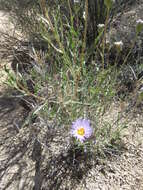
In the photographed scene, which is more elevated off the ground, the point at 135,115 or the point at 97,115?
the point at 97,115

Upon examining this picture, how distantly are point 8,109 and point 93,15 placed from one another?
3.09 feet

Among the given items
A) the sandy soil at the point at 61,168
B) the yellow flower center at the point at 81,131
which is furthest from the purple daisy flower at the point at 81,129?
the sandy soil at the point at 61,168

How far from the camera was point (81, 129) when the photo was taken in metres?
1.06

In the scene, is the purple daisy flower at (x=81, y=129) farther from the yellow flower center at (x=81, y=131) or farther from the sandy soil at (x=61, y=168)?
the sandy soil at (x=61, y=168)

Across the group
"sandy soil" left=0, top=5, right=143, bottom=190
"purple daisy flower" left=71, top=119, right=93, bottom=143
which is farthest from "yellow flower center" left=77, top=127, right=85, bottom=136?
"sandy soil" left=0, top=5, right=143, bottom=190

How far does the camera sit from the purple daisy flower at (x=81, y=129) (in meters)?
1.06

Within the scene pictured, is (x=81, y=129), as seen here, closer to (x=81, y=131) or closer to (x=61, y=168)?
(x=81, y=131)

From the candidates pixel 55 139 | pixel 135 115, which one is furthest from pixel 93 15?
pixel 55 139

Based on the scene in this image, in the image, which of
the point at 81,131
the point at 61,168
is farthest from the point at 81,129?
the point at 61,168

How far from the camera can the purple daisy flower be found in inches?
41.6

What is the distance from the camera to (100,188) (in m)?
1.09

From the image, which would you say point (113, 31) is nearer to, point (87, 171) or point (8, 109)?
point (8, 109)

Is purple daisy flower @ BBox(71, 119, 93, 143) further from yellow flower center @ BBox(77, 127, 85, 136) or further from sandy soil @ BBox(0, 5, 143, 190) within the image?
sandy soil @ BBox(0, 5, 143, 190)

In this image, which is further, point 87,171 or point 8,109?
point 8,109
